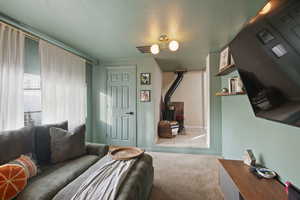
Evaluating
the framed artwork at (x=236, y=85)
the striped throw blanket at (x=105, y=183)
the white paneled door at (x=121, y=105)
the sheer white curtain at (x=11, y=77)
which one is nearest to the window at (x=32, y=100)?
the sheer white curtain at (x=11, y=77)

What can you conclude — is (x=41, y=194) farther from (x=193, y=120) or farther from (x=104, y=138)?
(x=193, y=120)

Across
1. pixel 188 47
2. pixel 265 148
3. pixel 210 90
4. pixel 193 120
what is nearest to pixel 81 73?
pixel 188 47

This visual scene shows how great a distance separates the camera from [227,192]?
5.05 feet

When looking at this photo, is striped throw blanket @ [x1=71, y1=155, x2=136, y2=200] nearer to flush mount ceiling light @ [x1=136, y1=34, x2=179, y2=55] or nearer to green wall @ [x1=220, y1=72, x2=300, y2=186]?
green wall @ [x1=220, y1=72, x2=300, y2=186]

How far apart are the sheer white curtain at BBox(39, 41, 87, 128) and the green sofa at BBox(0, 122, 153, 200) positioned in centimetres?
73

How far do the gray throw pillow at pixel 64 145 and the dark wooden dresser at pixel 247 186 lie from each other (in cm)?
199

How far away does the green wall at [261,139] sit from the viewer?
46.8 inches

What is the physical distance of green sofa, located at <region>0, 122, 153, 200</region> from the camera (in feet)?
3.83

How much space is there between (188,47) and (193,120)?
137 inches

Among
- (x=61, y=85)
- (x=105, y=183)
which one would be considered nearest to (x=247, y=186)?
(x=105, y=183)

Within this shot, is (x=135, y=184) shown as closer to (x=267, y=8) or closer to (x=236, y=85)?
(x=267, y=8)

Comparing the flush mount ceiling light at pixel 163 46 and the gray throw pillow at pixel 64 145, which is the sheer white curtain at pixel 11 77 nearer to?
the gray throw pillow at pixel 64 145

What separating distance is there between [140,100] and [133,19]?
210 cm

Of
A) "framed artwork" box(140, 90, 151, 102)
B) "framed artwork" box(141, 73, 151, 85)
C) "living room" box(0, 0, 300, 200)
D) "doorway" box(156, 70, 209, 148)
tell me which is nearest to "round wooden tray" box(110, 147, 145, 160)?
"living room" box(0, 0, 300, 200)
